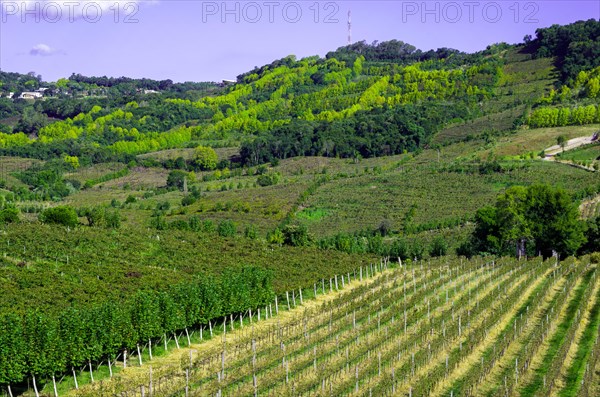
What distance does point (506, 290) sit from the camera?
47031 mm

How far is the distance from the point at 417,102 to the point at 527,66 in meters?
28.9

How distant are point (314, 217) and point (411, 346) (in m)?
60.8

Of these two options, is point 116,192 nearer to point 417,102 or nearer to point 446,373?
point 417,102

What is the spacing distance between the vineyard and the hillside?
28 centimetres

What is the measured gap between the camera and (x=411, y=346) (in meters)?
35.7

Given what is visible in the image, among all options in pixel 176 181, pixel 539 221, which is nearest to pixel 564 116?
pixel 176 181

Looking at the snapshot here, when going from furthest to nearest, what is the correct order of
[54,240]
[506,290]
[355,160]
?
1. [355,160]
2. [54,240]
3. [506,290]

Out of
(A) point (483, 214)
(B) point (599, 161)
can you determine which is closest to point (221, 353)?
(A) point (483, 214)

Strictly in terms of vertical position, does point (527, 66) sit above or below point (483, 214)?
above

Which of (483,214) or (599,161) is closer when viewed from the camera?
(483,214)

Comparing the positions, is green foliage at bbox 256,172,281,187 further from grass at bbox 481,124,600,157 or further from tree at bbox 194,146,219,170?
grass at bbox 481,124,600,157

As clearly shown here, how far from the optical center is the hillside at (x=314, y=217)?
34406 millimetres

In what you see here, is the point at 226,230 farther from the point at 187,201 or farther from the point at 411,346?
the point at 411,346

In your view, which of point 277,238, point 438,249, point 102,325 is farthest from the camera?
point 277,238
